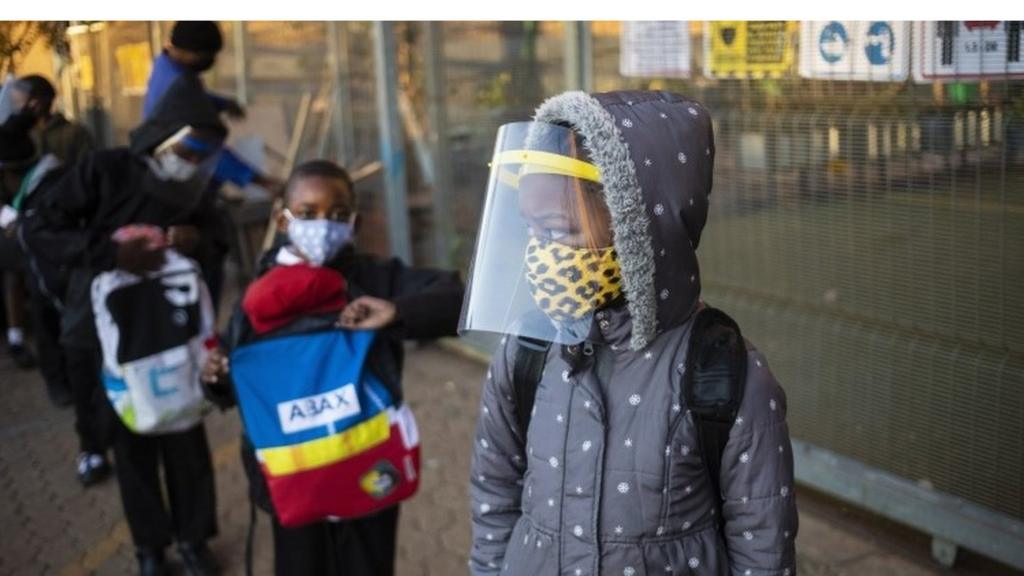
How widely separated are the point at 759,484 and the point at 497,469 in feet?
1.93

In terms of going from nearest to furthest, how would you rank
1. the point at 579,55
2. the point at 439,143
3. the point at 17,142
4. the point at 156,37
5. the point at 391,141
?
the point at 17,142 < the point at 579,55 < the point at 439,143 < the point at 391,141 < the point at 156,37

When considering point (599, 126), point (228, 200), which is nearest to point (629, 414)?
point (599, 126)

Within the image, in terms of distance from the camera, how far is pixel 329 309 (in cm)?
325

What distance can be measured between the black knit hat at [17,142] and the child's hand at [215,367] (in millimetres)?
1689

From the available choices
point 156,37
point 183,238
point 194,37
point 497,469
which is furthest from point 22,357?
point 497,469

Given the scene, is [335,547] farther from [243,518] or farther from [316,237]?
[243,518]

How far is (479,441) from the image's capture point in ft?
8.06

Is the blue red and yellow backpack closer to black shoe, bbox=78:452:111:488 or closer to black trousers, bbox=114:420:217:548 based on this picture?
black trousers, bbox=114:420:217:548

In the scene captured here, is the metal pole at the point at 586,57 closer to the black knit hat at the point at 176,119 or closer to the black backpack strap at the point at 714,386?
the black knit hat at the point at 176,119

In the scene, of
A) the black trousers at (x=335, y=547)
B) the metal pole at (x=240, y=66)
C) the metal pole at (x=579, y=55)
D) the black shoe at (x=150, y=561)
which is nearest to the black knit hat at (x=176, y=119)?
the black shoe at (x=150, y=561)

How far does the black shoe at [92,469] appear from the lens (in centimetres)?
574

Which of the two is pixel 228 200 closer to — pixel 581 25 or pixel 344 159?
pixel 344 159

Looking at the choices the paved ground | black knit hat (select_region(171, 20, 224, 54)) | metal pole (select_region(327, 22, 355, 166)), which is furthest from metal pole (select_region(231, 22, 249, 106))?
black knit hat (select_region(171, 20, 224, 54))

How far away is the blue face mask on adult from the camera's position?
331cm
